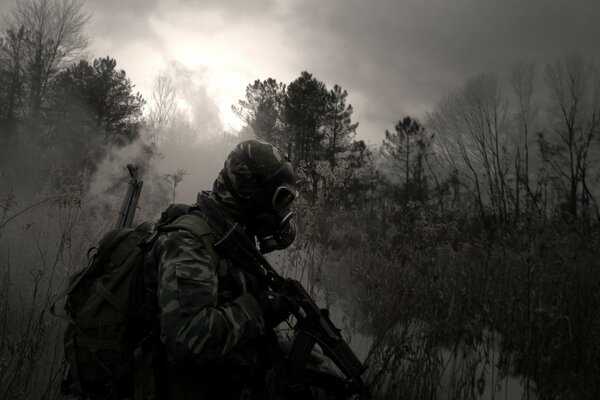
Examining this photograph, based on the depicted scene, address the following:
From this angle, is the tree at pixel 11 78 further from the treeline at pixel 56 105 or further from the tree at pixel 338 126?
the tree at pixel 338 126

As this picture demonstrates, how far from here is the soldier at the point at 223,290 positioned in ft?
4.09

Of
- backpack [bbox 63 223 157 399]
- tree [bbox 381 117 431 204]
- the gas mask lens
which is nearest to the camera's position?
backpack [bbox 63 223 157 399]

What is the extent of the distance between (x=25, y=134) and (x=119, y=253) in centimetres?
1874

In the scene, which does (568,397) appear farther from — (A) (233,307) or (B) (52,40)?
(B) (52,40)

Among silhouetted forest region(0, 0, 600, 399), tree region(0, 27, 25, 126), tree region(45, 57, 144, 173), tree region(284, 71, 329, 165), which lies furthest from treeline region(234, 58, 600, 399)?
tree region(0, 27, 25, 126)

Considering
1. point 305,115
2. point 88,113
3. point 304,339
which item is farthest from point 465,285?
point 88,113

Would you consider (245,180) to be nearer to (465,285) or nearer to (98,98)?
(465,285)

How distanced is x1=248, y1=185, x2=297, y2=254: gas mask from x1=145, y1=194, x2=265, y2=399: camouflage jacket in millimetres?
268

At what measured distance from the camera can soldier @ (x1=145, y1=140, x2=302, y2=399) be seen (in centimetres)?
125

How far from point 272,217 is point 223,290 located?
1.43ft

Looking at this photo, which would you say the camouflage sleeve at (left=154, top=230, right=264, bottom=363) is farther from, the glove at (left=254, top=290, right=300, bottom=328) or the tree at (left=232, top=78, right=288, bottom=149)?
the tree at (left=232, top=78, right=288, bottom=149)

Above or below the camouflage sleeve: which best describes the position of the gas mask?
above

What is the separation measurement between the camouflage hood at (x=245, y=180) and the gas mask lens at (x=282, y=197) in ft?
0.21

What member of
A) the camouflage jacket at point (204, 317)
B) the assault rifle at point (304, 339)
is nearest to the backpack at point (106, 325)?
the camouflage jacket at point (204, 317)
